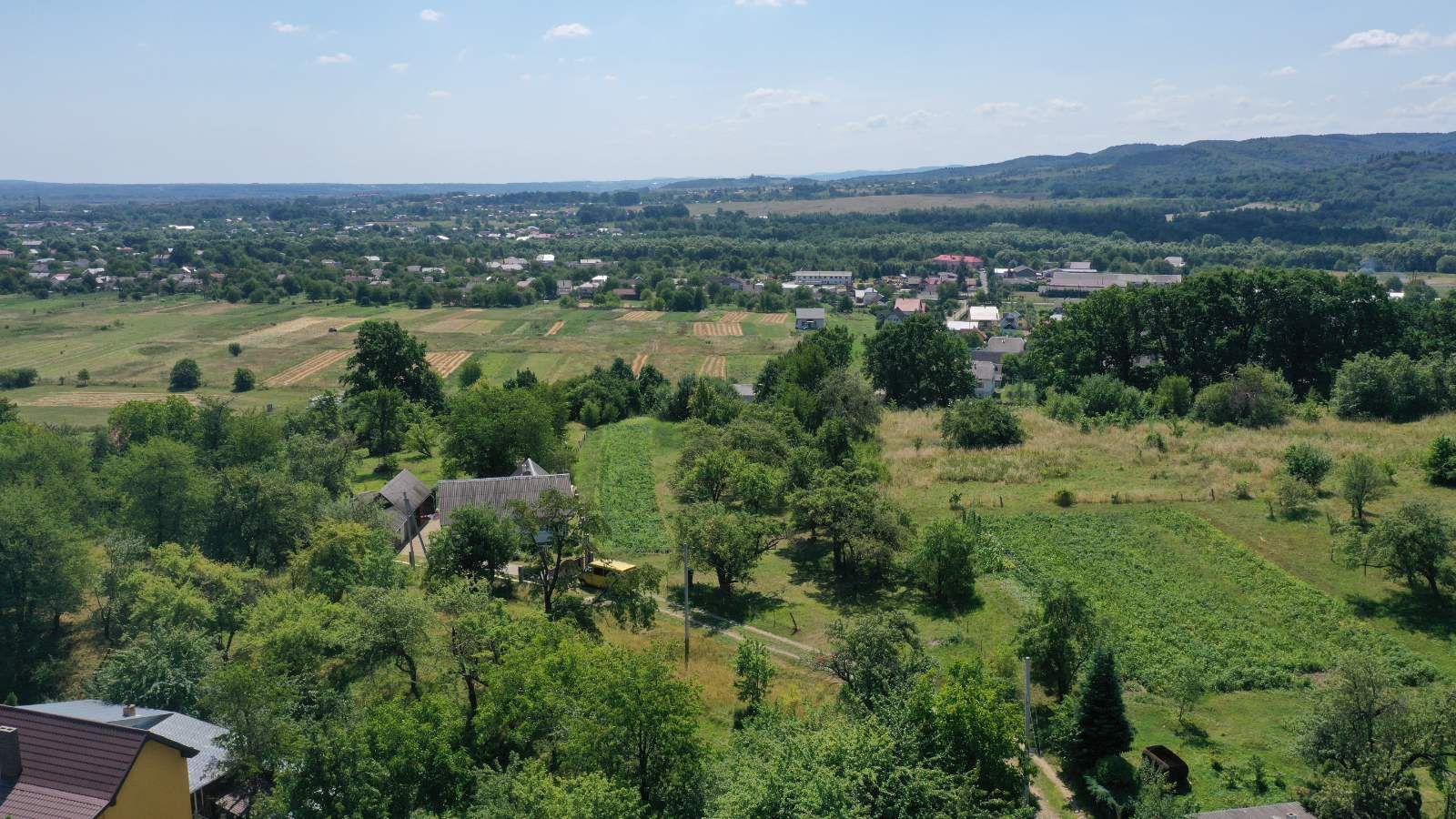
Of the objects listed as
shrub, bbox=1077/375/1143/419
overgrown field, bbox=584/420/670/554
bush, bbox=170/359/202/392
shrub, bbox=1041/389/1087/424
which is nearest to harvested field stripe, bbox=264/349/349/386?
bush, bbox=170/359/202/392

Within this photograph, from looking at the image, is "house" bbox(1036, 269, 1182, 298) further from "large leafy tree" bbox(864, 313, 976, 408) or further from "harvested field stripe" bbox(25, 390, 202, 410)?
"harvested field stripe" bbox(25, 390, 202, 410)

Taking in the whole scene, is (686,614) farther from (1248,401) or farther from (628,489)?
(1248,401)

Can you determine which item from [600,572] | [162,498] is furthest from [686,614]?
[162,498]

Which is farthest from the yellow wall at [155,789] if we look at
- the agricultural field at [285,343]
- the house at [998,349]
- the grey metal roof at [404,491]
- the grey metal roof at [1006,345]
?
the grey metal roof at [1006,345]

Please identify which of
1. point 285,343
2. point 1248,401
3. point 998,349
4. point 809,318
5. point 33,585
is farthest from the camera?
point 809,318

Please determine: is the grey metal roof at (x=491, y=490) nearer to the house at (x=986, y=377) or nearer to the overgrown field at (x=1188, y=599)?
the overgrown field at (x=1188, y=599)

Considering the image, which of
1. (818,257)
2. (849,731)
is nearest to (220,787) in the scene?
(849,731)
